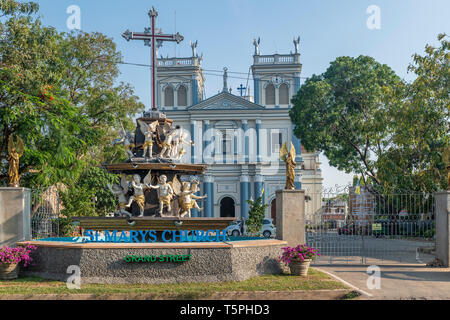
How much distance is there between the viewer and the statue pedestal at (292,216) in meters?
12.5

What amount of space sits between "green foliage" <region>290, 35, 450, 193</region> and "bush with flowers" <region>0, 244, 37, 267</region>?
1623cm

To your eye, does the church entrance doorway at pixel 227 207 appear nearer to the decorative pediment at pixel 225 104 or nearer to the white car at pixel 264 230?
the decorative pediment at pixel 225 104

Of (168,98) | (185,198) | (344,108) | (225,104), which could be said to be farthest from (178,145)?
(168,98)

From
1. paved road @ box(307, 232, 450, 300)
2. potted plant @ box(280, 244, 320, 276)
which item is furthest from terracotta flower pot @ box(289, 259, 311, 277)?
paved road @ box(307, 232, 450, 300)

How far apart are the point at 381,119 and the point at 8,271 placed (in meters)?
20.0

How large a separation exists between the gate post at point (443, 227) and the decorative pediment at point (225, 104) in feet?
105

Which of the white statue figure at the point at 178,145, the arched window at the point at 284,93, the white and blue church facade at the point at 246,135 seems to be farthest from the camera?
the arched window at the point at 284,93

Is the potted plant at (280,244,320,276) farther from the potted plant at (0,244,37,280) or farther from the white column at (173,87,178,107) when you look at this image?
the white column at (173,87,178,107)

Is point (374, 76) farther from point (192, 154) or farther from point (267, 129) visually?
point (192, 154)

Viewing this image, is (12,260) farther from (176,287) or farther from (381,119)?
(381,119)

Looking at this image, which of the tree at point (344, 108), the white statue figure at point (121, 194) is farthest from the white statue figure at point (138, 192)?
the tree at point (344, 108)

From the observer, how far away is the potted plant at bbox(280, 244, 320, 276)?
10922 millimetres
